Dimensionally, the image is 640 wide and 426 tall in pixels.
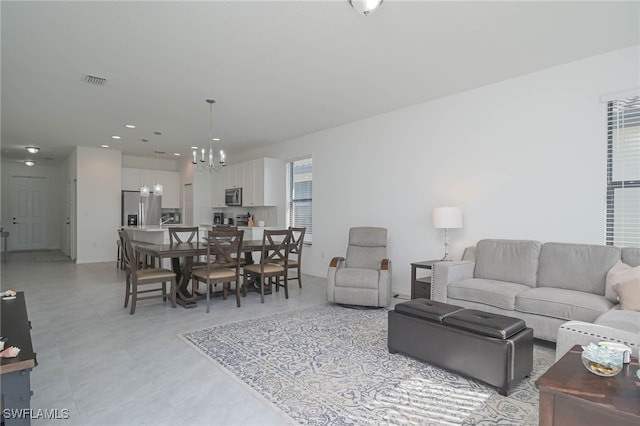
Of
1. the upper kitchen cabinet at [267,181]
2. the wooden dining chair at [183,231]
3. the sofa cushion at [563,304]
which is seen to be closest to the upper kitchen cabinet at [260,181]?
the upper kitchen cabinet at [267,181]

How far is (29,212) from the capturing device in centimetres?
1062

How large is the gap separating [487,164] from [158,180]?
28.5 ft

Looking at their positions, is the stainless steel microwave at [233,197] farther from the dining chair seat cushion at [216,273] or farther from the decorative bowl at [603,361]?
the decorative bowl at [603,361]

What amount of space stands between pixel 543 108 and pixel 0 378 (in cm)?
471

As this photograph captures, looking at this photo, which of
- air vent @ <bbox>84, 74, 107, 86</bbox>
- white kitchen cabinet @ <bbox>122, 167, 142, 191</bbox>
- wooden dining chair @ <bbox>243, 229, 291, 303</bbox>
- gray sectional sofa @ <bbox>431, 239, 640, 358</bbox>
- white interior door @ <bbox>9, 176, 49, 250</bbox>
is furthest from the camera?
white interior door @ <bbox>9, 176, 49, 250</bbox>

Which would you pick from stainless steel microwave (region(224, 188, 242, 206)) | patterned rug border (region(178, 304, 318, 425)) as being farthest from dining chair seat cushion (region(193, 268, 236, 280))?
stainless steel microwave (region(224, 188, 242, 206))

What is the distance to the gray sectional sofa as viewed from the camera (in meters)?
2.64

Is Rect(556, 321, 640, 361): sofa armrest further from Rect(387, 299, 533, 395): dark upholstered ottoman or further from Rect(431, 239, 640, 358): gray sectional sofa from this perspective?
Rect(387, 299, 533, 395): dark upholstered ottoman

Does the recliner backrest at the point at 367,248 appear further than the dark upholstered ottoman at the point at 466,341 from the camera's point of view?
Yes

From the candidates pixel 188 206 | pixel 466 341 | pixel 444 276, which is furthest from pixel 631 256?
pixel 188 206

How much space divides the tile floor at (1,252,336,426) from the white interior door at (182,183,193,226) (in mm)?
4389

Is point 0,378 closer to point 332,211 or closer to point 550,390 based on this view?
point 550,390

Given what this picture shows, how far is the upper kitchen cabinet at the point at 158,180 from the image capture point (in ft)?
30.3

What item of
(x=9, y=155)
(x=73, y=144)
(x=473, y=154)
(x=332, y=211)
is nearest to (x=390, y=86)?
(x=473, y=154)
